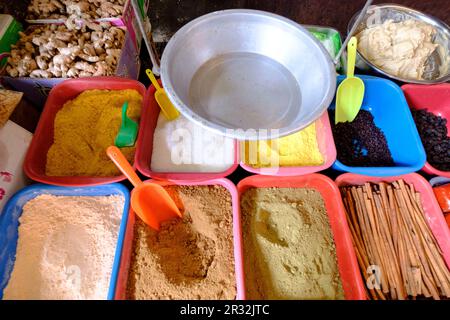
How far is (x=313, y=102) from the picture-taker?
0.83 m

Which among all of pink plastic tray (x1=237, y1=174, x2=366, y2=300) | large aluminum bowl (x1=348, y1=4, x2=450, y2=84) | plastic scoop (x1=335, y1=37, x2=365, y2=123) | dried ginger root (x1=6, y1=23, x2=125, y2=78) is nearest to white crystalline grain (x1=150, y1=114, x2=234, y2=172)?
pink plastic tray (x1=237, y1=174, x2=366, y2=300)

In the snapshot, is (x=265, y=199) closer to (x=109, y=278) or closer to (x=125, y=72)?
(x=109, y=278)

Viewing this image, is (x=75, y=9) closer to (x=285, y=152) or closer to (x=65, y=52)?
A: (x=65, y=52)

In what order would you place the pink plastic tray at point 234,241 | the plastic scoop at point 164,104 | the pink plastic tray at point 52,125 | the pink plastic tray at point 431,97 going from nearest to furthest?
the pink plastic tray at point 234,241 → the pink plastic tray at point 52,125 → the plastic scoop at point 164,104 → the pink plastic tray at point 431,97

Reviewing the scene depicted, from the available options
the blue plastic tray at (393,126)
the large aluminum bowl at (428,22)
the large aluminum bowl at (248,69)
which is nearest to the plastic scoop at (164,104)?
the large aluminum bowl at (248,69)

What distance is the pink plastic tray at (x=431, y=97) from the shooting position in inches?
46.6

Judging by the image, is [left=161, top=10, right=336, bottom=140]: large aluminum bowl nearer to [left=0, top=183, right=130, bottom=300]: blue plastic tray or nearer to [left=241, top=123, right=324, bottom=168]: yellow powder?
[left=241, top=123, right=324, bottom=168]: yellow powder

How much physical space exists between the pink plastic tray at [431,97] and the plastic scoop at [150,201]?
100 cm

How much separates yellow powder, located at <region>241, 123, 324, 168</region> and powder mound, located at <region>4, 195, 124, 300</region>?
46 centimetres

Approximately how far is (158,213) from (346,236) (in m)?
0.59

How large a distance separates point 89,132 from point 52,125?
14 cm

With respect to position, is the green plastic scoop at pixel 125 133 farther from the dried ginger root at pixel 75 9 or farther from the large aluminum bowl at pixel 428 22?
the large aluminum bowl at pixel 428 22

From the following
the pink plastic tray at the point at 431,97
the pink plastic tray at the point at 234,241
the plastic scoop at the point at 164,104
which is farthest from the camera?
the pink plastic tray at the point at 431,97
